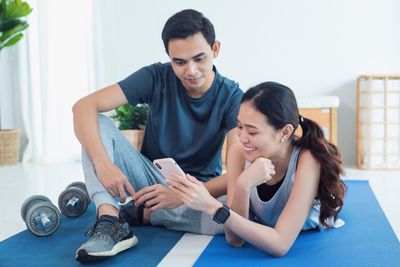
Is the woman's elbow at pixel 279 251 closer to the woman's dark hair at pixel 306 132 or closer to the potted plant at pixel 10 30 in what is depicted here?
the woman's dark hair at pixel 306 132

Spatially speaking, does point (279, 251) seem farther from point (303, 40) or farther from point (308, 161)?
point (303, 40)

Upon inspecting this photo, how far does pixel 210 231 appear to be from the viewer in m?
2.12

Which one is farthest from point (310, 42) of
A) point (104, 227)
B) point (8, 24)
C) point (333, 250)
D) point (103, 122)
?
point (104, 227)

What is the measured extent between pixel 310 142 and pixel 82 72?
3173 millimetres

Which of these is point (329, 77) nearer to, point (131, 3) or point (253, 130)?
point (131, 3)

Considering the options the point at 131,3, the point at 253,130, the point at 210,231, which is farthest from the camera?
the point at 131,3

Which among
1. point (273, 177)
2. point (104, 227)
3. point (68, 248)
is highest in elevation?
point (273, 177)

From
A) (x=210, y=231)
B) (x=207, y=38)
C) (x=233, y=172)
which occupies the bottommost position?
(x=210, y=231)

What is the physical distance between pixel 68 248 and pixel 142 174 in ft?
1.34

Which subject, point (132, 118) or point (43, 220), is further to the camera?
point (132, 118)

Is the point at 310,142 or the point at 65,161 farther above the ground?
the point at 310,142

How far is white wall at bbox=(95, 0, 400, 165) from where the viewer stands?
164 inches

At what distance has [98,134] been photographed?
2.03 m

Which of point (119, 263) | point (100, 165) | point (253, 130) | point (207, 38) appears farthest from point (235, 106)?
point (119, 263)
